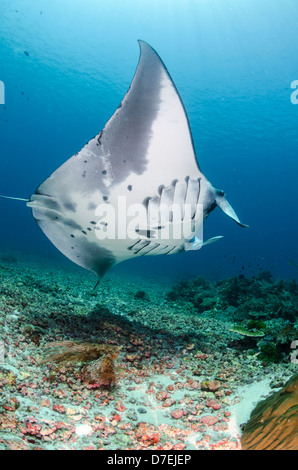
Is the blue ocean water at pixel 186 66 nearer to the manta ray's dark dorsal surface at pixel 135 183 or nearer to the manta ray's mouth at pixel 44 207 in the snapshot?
the manta ray's dark dorsal surface at pixel 135 183

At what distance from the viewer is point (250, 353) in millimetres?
3369

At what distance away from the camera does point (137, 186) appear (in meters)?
2.64

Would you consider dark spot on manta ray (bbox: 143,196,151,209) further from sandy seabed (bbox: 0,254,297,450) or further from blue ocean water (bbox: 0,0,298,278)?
blue ocean water (bbox: 0,0,298,278)

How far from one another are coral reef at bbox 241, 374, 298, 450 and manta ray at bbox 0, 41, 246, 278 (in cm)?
149

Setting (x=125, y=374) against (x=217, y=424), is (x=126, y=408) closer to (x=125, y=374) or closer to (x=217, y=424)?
(x=125, y=374)

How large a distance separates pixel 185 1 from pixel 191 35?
3.97m

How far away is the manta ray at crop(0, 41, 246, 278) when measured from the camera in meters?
2.28

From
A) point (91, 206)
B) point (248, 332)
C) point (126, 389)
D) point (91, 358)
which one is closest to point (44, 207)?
point (91, 206)

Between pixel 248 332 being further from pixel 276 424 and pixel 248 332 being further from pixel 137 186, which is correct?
pixel 137 186

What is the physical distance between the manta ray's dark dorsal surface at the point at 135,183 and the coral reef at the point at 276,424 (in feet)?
4.96

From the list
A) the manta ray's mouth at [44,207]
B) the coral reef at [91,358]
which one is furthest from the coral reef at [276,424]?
the manta ray's mouth at [44,207]

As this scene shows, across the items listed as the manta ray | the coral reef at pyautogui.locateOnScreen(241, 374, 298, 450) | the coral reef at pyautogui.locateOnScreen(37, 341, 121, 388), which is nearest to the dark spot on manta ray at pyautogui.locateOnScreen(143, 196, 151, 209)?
the manta ray

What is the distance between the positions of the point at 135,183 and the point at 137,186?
38 millimetres

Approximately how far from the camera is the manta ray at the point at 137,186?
7.47 feet
